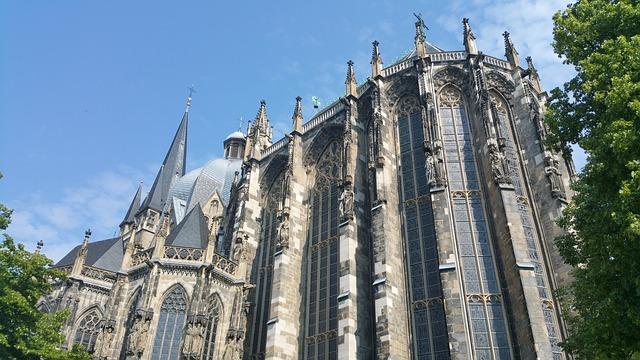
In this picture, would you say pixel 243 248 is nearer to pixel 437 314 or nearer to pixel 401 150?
pixel 401 150

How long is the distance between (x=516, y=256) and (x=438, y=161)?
13.5 ft

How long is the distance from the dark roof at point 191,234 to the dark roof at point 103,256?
5.57m

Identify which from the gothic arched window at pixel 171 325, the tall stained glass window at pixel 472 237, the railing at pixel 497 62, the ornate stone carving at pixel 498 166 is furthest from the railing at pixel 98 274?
the railing at pixel 497 62

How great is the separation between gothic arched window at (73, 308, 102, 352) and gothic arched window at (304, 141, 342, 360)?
11.0 metres

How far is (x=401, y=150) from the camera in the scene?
19.9 meters

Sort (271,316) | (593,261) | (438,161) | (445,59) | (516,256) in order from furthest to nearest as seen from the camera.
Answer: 1. (445,59)
2. (271,316)
3. (438,161)
4. (516,256)
5. (593,261)

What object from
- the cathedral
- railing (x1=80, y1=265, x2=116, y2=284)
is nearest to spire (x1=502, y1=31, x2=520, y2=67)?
the cathedral

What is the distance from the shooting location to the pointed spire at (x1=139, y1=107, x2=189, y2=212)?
3766 cm

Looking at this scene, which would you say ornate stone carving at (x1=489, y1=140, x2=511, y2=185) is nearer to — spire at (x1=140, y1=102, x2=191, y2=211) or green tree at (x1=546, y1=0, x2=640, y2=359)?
green tree at (x1=546, y1=0, x2=640, y2=359)

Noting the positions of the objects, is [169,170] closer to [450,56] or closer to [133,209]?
[133,209]

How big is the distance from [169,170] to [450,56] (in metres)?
28.7

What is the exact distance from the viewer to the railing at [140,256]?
21.0 metres

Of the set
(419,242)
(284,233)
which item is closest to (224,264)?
(284,233)

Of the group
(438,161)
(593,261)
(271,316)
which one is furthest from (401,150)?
(593,261)
